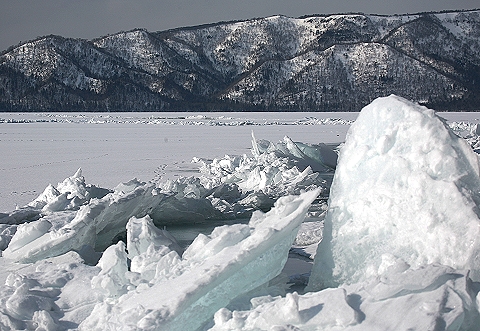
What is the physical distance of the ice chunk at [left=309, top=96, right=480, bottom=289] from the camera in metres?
2.20

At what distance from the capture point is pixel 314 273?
251cm

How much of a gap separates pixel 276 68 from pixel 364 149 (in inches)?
3630

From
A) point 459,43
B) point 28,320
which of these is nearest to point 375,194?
point 28,320

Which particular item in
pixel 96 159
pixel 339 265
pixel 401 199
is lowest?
pixel 96 159

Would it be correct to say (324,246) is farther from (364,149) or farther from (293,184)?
(293,184)

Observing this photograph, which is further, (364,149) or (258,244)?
(364,149)

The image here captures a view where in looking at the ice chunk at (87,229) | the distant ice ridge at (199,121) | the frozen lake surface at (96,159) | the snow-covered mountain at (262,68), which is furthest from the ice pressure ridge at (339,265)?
the snow-covered mountain at (262,68)

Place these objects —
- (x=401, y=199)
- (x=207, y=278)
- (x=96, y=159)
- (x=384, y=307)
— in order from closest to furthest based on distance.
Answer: (x=384, y=307) → (x=207, y=278) → (x=401, y=199) → (x=96, y=159)

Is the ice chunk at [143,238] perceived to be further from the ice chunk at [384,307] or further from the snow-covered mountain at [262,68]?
the snow-covered mountain at [262,68]

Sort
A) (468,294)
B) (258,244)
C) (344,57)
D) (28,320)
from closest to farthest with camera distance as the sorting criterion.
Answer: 1. (468,294)
2. (258,244)
3. (28,320)
4. (344,57)

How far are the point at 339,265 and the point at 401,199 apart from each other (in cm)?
40

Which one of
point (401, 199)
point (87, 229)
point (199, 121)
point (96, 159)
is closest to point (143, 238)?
point (87, 229)

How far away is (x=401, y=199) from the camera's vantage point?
2322mm

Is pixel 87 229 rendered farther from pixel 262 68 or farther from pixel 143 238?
pixel 262 68
